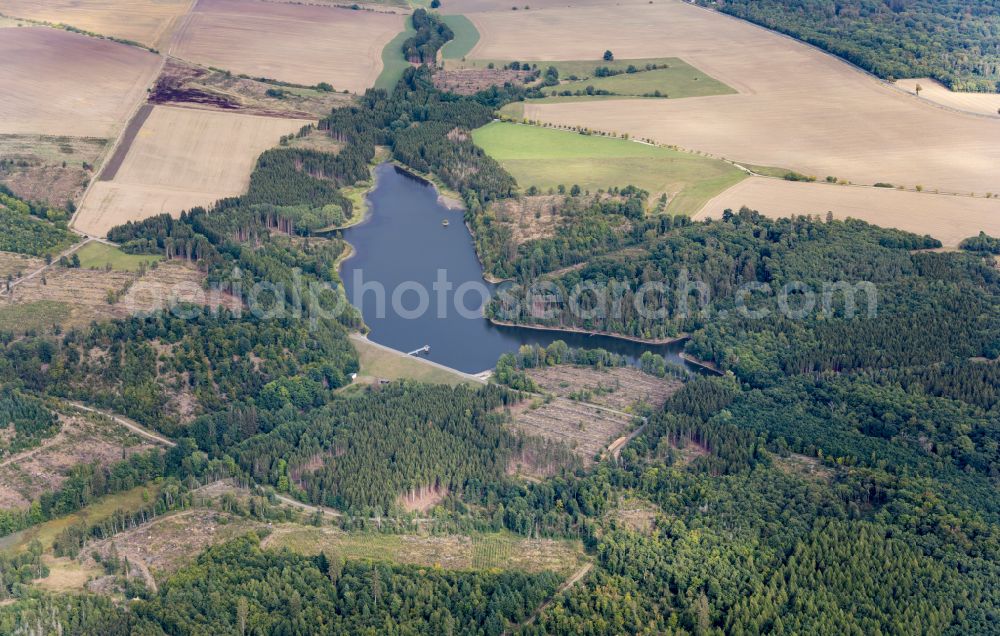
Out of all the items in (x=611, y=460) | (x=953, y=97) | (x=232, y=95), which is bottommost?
(x=611, y=460)

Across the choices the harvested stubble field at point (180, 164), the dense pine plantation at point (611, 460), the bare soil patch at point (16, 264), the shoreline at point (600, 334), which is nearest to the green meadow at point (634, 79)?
the harvested stubble field at point (180, 164)

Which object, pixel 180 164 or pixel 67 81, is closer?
pixel 180 164

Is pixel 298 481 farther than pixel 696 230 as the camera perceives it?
No

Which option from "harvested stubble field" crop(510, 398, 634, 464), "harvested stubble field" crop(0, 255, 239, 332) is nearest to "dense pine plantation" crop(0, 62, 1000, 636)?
"harvested stubble field" crop(510, 398, 634, 464)

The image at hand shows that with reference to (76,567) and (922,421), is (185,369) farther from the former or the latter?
(922,421)

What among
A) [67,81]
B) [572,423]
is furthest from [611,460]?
[67,81]

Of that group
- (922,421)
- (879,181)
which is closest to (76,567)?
(922,421)

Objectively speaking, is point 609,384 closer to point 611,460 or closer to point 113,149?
point 611,460

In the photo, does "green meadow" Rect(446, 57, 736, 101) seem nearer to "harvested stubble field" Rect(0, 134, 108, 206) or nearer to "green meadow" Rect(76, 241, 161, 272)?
"harvested stubble field" Rect(0, 134, 108, 206)
